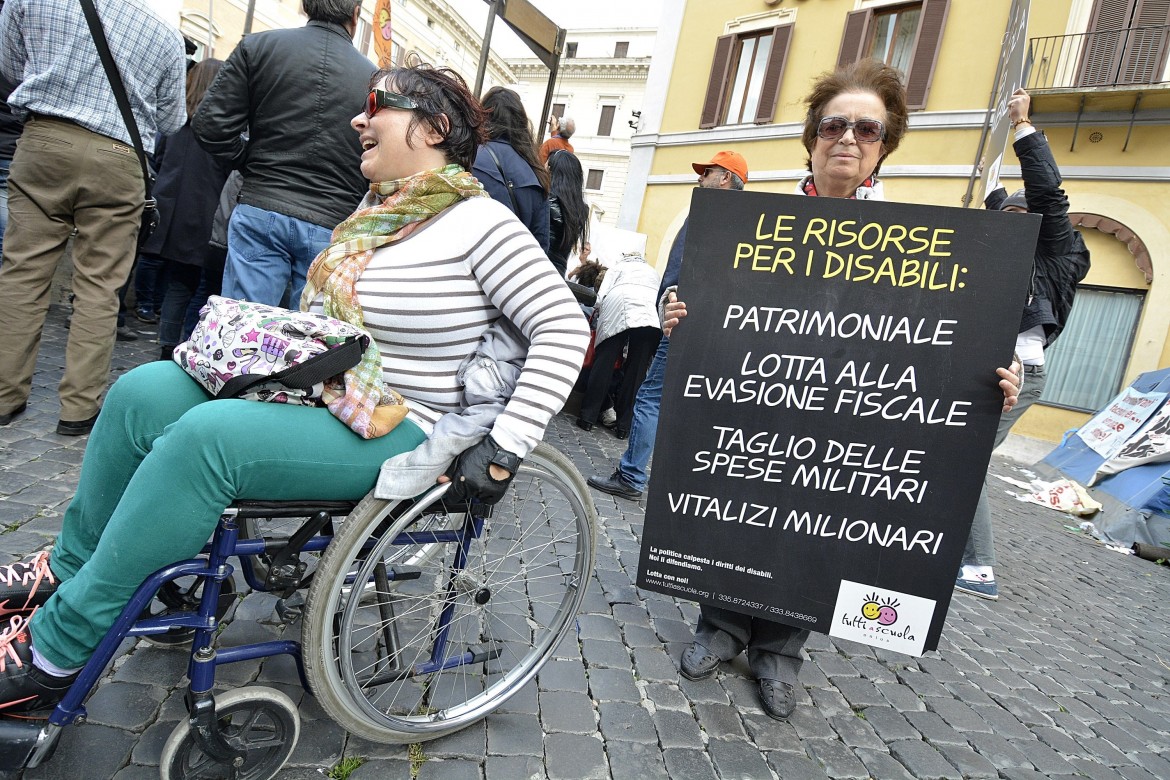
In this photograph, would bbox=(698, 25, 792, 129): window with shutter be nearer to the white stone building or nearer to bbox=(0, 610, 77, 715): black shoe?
bbox=(0, 610, 77, 715): black shoe

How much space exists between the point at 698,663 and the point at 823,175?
1.74 metres

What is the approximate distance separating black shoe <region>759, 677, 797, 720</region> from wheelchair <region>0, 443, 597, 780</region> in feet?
2.56

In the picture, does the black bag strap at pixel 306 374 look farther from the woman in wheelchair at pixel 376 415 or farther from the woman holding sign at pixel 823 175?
the woman holding sign at pixel 823 175

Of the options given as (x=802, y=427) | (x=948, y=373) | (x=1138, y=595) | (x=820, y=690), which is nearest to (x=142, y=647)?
(x=802, y=427)

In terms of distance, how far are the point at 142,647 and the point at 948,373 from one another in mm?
2485

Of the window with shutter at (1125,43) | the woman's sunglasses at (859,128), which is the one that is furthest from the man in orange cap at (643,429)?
the window with shutter at (1125,43)

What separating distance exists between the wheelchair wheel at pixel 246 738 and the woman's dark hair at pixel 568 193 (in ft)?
11.8

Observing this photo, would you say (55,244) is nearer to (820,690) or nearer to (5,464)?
(5,464)

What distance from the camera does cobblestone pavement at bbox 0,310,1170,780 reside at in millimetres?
1687

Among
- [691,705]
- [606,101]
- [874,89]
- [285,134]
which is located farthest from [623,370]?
[606,101]

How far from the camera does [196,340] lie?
1476 mm

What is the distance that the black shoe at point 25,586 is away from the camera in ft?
5.02

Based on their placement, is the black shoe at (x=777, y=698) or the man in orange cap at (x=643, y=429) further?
the man in orange cap at (x=643, y=429)

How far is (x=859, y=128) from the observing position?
6.98 ft
